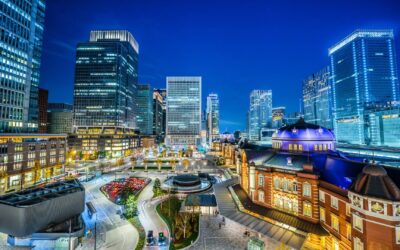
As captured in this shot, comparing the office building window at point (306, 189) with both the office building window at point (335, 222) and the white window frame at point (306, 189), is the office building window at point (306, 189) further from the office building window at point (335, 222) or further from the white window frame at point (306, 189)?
the office building window at point (335, 222)

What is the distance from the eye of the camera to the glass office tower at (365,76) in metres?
148

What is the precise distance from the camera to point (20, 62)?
3155 inches

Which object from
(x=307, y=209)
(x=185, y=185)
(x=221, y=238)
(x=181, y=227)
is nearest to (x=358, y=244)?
(x=307, y=209)

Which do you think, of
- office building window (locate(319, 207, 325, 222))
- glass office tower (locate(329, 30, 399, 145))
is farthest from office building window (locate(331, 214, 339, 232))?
glass office tower (locate(329, 30, 399, 145))

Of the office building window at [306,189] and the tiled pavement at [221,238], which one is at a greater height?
the office building window at [306,189]

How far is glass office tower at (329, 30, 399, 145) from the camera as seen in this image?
14812cm

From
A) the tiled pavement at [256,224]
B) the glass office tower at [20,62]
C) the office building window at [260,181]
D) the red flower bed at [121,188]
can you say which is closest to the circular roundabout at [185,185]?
the red flower bed at [121,188]

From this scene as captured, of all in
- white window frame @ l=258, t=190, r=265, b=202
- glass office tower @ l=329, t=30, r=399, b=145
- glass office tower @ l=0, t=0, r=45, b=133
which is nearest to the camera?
white window frame @ l=258, t=190, r=265, b=202

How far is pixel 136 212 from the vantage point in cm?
4294

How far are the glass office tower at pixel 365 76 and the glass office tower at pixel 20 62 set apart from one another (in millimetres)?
211646

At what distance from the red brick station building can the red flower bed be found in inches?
1244

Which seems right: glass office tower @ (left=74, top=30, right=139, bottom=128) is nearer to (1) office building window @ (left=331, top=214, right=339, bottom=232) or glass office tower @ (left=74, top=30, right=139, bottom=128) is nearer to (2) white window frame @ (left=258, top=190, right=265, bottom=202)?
(2) white window frame @ (left=258, top=190, right=265, bottom=202)

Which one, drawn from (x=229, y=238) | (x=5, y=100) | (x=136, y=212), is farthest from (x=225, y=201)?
(x=5, y=100)

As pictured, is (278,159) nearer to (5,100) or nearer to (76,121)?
(5,100)
